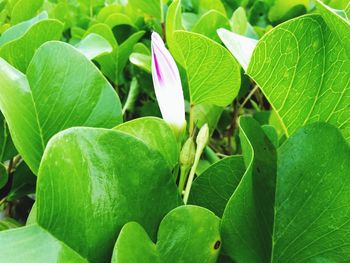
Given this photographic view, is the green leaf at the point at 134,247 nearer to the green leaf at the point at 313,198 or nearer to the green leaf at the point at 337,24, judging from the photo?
the green leaf at the point at 313,198

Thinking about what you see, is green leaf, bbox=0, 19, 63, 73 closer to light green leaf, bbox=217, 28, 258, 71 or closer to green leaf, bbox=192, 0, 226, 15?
light green leaf, bbox=217, 28, 258, 71

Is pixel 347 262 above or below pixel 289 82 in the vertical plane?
below

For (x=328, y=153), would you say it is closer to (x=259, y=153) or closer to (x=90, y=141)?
(x=259, y=153)

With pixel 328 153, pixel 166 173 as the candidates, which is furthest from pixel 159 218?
pixel 328 153

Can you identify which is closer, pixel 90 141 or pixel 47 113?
pixel 90 141

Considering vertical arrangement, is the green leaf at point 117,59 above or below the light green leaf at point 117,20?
below

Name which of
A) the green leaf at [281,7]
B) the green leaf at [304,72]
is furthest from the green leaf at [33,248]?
the green leaf at [281,7]
